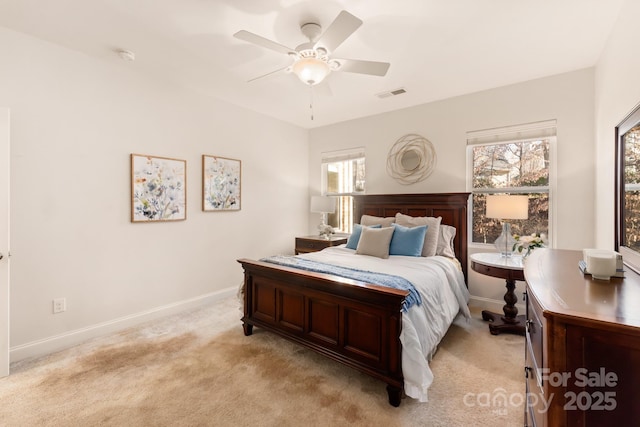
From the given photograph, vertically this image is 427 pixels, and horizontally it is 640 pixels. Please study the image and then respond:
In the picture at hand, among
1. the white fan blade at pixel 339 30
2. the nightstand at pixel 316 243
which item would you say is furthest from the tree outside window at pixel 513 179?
the white fan blade at pixel 339 30

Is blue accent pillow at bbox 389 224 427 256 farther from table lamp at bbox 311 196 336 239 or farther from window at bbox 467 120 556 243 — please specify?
table lamp at bbox 311 196 336 239

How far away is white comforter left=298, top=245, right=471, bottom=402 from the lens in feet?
5.93

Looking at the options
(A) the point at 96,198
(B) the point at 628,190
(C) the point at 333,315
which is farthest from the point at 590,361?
(A) the point at 96,198

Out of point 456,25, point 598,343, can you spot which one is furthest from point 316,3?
point 598,343

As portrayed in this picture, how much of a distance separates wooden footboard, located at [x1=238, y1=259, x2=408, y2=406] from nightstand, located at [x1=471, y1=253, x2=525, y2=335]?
140 centimetres

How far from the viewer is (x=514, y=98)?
331 cm

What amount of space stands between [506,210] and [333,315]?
204cm

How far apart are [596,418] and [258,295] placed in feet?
7.92

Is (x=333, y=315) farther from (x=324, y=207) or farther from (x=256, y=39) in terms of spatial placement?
(x=324, y=207)

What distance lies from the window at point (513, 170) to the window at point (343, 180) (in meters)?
Answer: 1.67

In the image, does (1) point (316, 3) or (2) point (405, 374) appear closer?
(2) point (405, 374)

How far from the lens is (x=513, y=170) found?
11.3 feet

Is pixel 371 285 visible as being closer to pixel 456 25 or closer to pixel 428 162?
pixel 456 25

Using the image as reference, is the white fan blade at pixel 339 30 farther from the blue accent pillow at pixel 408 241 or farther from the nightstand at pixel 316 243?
the nightstand at pixel 316 243
